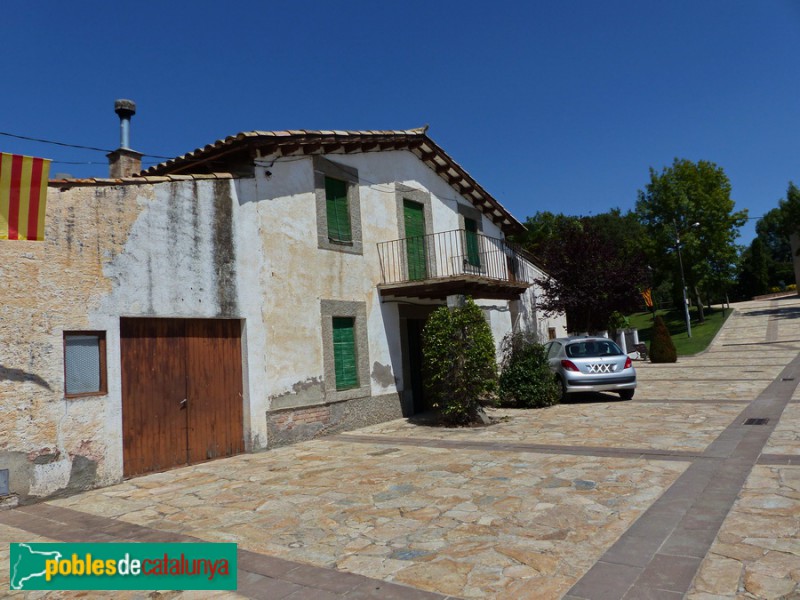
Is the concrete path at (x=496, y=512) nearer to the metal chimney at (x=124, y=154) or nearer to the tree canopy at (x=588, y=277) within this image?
the metal chimney at (x=124, y=154)

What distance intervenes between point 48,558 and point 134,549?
65cm

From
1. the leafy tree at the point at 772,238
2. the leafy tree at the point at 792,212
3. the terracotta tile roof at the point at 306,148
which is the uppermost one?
the leafy tree at the point at 772,238

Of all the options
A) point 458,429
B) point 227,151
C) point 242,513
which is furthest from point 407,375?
point 242,513

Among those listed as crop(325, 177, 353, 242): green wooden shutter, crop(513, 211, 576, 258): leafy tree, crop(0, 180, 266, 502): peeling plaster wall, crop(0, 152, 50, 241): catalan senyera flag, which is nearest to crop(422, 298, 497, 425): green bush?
crop(325, 177, 353, 242): green wooden shutter

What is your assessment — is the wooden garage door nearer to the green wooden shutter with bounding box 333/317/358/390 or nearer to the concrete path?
the concrete path

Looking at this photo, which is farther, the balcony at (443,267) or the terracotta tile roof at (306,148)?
the balcony at (443,267)

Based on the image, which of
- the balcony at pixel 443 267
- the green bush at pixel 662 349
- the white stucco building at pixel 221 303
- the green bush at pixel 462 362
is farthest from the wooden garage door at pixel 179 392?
A: the green bush at pixel 662 349

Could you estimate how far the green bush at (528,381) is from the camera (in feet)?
41.3

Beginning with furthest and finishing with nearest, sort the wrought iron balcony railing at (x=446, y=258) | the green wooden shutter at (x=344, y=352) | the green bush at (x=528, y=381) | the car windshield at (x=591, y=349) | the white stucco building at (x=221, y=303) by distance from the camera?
the car windshield at (x=591, y=349) → the green bush at (x=528, y=381) → the wrought iron balcony railing at (x=446, y=258) → the green wooden shutter at (x=344, y=352) → the white stucco building at (x=221, y=303)

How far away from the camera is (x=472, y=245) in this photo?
15.8 metres

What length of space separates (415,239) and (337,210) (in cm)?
269

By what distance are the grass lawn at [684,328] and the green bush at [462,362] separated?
21323 mm

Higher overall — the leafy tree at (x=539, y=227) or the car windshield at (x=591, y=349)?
the leafy tree at (x=539, y=227)

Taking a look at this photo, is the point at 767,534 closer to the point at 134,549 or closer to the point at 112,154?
the point at 134,549
